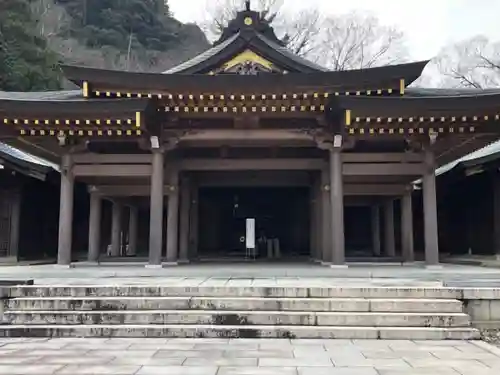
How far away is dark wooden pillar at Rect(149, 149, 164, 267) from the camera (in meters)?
11.8

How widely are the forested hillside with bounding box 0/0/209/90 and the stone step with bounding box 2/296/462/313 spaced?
82.2 feet

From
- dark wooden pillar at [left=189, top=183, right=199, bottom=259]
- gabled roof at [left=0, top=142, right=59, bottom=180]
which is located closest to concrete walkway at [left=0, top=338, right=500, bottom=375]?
gabled roof at [left=0, top=142, right=59, bottom=180]

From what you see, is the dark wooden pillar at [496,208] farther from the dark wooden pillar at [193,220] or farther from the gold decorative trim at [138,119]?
the gold decorative trim at [138,119]

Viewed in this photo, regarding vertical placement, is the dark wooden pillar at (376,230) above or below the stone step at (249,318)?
above

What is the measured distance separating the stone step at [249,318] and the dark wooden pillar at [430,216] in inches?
192

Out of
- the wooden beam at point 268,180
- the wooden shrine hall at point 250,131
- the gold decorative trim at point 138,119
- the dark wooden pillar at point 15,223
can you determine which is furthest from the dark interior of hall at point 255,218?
the gold decorative trim at point 138,119

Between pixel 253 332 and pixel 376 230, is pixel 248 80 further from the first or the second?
pixel 376 230

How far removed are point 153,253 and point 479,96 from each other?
8485 millimetres

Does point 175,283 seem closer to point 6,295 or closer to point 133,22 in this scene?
point 6,295

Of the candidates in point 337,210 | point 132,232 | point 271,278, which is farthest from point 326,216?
point 132,232

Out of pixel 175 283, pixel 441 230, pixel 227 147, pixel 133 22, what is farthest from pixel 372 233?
pixel 133 22

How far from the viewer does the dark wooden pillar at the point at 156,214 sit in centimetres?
1180

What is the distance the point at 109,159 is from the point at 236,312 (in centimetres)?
684

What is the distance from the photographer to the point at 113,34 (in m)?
44.1
